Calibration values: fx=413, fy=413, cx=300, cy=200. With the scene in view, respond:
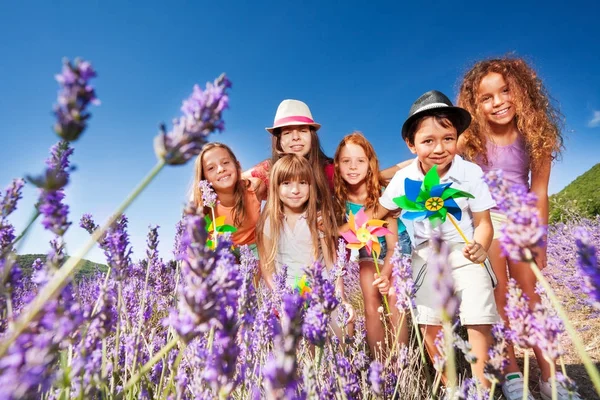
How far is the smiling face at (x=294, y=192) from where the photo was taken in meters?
3.64

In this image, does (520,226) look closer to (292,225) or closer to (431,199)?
(431,199)

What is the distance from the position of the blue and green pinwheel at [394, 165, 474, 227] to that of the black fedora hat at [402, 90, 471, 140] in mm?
597

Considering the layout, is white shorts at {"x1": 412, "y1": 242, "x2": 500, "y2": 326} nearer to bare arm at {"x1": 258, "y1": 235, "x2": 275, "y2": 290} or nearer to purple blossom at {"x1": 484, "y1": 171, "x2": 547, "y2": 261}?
bare arm at {"x1": 258, "y1": 235, "x2": 275, "y2": 290}

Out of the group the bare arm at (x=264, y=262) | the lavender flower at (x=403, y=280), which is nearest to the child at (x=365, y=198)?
the bare arm at (x=264, y=262)

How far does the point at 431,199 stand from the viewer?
8.50 feet

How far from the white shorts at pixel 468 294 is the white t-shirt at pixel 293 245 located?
1.12 metres

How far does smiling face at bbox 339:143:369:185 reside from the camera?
11.9ft

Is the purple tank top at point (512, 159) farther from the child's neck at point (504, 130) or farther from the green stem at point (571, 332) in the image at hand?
the green stem at point (571, 332)

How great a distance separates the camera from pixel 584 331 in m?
4.60

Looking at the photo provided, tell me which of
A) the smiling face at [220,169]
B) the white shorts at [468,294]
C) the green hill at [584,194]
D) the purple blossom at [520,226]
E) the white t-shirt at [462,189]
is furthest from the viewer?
the green hill at [584,194]

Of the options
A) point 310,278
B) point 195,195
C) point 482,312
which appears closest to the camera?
point 310,278

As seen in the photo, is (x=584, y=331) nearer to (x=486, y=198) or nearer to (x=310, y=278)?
(x=486, y=198)

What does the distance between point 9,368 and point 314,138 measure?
12.3 ft

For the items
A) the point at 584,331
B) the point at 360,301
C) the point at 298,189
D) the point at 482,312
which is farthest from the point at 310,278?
the point at 584,331
